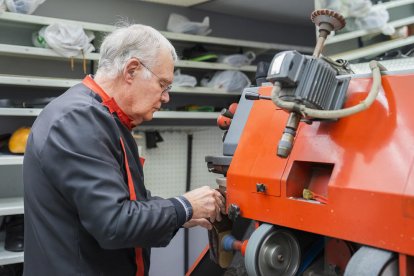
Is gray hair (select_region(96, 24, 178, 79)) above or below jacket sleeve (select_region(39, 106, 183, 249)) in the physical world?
above

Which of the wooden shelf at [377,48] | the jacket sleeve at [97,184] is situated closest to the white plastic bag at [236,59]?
the wooden shelf at [377,48]

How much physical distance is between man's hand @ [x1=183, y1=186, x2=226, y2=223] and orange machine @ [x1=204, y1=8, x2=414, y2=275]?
60mm

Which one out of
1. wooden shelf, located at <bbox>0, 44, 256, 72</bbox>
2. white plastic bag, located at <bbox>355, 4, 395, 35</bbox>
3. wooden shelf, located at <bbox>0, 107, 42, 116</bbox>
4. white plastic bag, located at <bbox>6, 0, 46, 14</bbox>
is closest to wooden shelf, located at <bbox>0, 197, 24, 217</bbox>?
wooden shelf, located at <bbox>0, 107, 42, 116</bbox>

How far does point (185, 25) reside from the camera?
2.96m

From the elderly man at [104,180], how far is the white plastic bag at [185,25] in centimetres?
177

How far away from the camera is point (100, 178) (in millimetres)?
1029

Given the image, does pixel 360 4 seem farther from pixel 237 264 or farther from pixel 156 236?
pixel 156 236

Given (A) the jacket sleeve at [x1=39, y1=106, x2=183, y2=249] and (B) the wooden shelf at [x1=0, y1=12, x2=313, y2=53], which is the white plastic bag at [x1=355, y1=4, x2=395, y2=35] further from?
(A) the jacket sleeve at [x1=39, y1=106, x2=183, y2=249]

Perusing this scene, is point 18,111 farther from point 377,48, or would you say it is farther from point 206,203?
point 377,48

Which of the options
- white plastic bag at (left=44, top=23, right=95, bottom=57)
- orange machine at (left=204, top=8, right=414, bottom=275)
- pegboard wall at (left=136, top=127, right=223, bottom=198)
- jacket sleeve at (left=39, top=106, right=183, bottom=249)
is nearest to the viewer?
orange machine at (left=204, top=8, right=414, bottom=275)

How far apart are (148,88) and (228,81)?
72.0 inches

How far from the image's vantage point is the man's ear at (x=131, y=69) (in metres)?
1.19

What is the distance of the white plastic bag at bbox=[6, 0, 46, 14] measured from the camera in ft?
7.52

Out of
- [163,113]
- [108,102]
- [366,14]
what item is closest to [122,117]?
[108,102]
